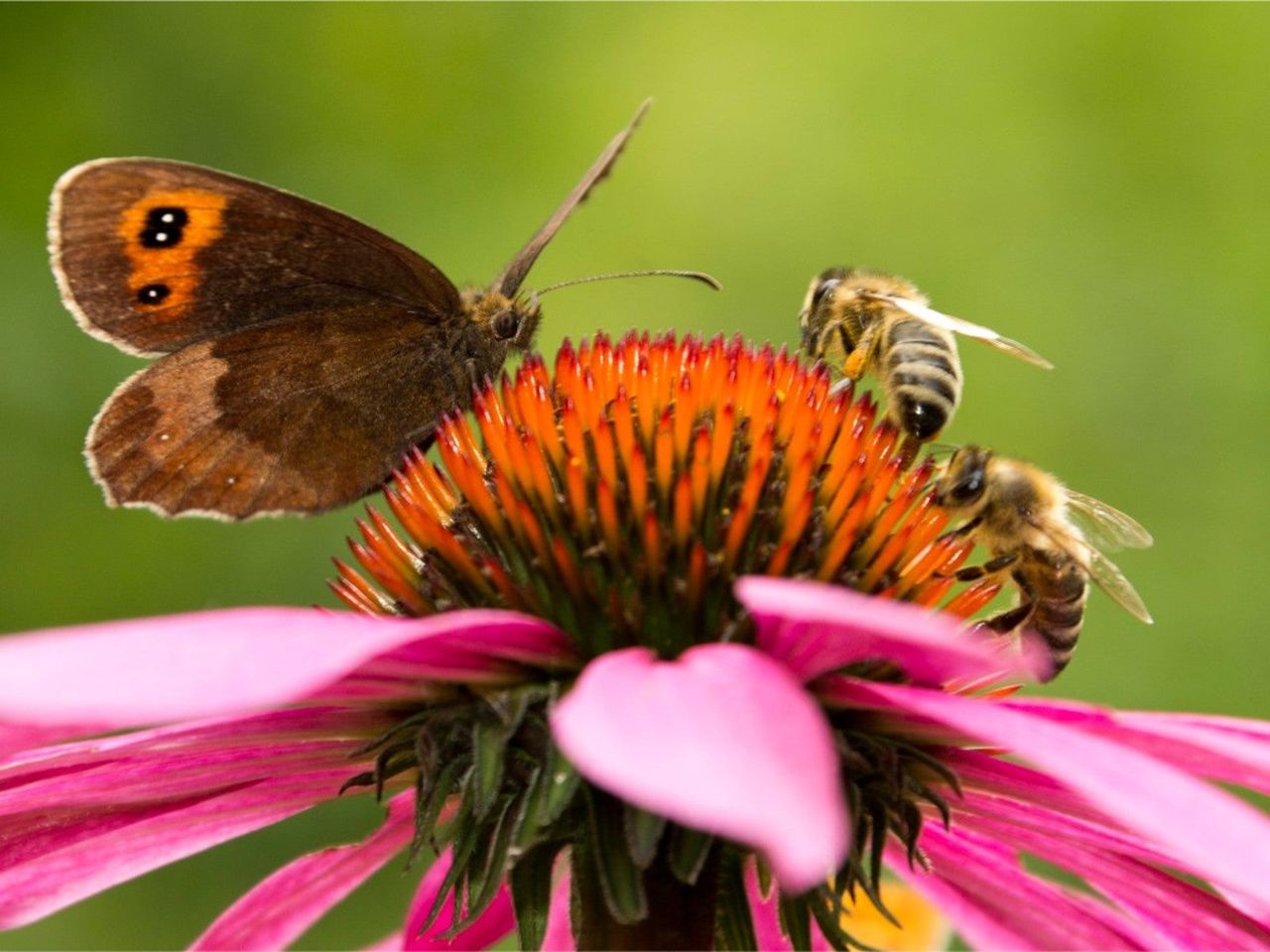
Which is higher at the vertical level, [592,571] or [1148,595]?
[592,571]

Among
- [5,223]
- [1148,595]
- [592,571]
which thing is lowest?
[1148,595]

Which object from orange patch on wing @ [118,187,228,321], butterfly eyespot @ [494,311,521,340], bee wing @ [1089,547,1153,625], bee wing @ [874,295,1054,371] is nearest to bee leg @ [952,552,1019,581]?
bee wing @ [1089,547,1153,625]

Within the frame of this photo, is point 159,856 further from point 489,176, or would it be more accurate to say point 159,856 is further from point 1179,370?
point 489,176

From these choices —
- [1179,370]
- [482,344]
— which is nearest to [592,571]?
[482,344]

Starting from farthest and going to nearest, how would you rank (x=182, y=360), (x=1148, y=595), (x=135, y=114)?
(x=135, y=114) < (x=1148, y=595) < (x=182, y=360)

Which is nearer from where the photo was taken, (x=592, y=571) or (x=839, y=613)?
(x=839, y=613)

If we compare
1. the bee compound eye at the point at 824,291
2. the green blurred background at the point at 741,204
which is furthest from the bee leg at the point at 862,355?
the green blurred background at the point at 741,204
